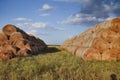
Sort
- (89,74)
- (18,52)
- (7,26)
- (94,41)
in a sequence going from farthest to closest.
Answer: (7,26), (18,52), (94,41), (89,74)

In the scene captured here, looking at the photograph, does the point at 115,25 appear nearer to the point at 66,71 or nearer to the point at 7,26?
the point at 66,71

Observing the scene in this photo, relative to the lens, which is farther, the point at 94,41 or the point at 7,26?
the point at 7,26

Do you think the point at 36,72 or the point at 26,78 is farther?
the point at 36,72

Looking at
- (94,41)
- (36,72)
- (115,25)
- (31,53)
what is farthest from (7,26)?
(36,72)

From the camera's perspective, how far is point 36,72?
7.41 meters

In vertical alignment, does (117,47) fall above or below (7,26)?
below

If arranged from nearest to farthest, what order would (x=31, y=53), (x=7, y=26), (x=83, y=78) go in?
(x=83, y=78) < (x=31, y=53) < (x=7, y=26)

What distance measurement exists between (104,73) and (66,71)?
128 centimetres

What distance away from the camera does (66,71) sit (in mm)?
7520

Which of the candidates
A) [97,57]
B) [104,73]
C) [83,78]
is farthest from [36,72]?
[97,57]

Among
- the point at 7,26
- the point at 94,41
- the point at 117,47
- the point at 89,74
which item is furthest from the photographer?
the point at 7,26

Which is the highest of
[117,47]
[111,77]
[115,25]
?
[115,25]

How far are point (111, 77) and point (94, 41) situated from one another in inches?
189

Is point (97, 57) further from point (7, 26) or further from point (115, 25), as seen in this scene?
point (7, 26)
